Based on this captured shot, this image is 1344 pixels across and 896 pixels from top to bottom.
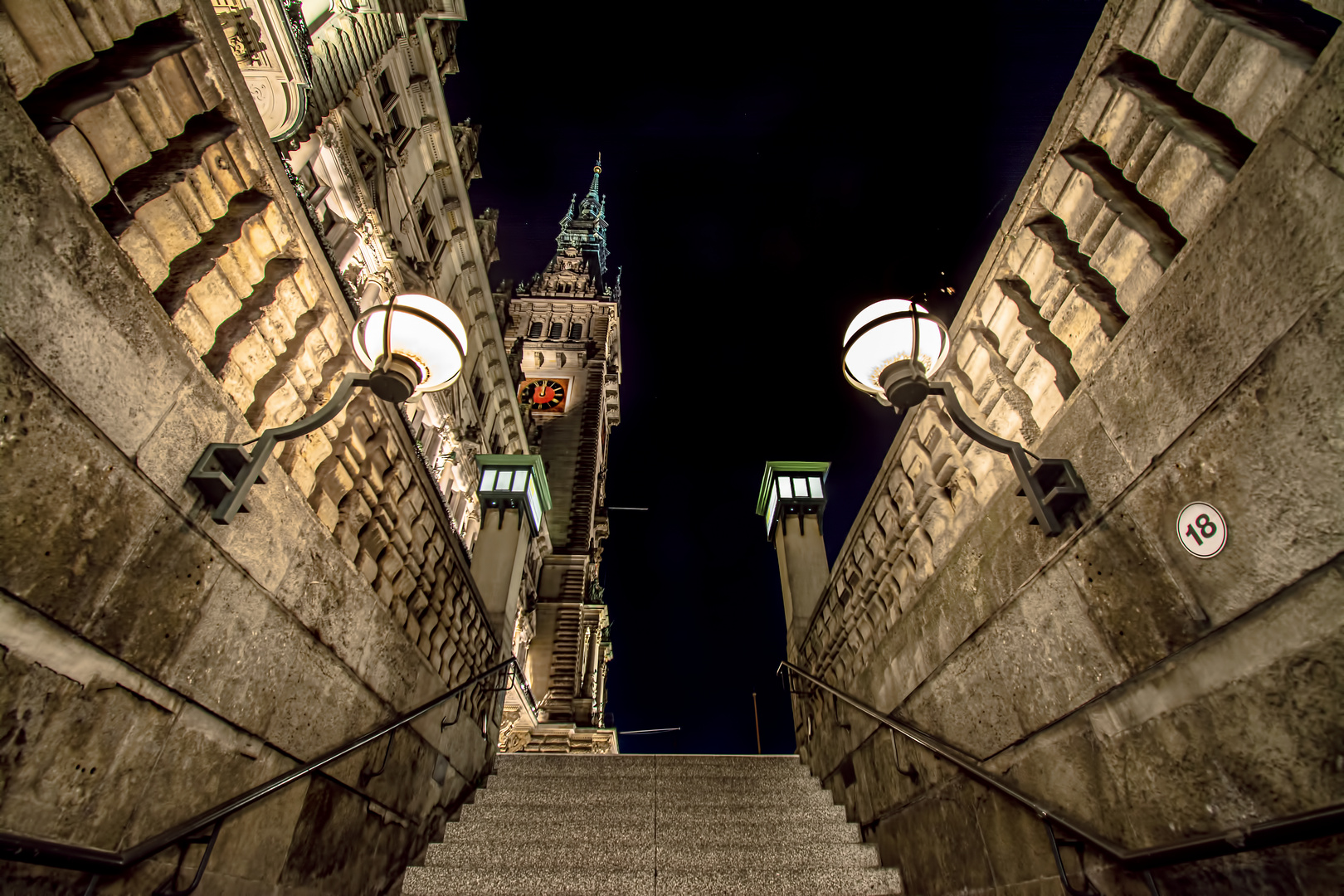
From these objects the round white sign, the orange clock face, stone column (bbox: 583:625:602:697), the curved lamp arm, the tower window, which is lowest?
the round white sign

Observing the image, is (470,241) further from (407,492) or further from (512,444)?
(407,492)

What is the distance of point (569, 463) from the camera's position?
35625 millimetres

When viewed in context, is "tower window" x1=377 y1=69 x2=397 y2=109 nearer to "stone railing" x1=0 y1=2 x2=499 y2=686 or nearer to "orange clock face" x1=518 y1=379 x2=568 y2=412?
"stone railing" x1=0 y1=2 x2=499 y2=686

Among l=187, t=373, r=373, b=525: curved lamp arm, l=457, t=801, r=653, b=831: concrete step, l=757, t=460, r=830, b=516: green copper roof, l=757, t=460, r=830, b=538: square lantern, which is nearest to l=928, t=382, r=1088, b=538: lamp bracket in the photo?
l=187, t=373, r=373, b=525: curved lamp arm

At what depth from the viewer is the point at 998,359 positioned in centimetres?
352

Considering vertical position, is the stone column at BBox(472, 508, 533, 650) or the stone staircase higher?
the stone column at BBox(472, 508, 533, 650)

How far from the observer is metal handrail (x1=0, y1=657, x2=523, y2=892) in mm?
1785

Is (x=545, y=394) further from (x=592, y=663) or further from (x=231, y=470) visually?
(x=231, y=470)

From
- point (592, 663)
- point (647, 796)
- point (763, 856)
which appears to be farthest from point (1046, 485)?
point (592, 663)

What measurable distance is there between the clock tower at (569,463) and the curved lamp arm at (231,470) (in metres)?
25.0

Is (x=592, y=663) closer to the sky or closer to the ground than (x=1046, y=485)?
closer to the sky

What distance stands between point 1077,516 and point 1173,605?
0.60m

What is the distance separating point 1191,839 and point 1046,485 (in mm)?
1530

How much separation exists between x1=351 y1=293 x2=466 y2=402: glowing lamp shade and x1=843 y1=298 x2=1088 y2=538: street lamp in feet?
7.63
